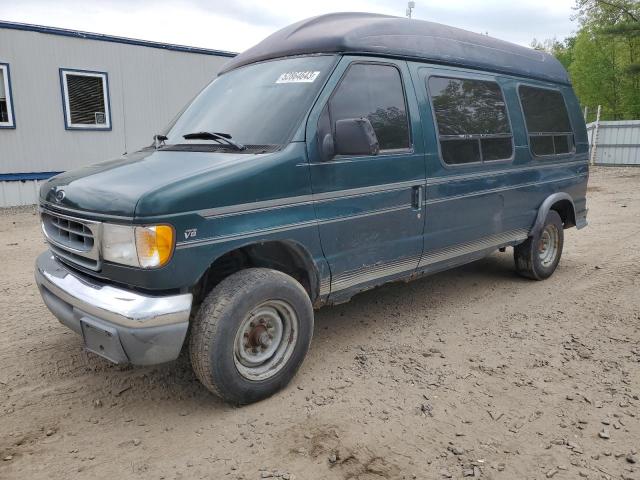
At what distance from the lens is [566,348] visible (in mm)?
4043

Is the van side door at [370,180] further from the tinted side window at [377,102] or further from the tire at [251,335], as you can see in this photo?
the tire at [251,335]

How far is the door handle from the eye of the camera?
410 cm

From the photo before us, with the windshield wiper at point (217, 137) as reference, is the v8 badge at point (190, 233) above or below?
below

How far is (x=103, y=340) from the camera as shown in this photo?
113 inches

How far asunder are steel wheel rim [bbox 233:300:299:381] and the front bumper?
431 millimetres

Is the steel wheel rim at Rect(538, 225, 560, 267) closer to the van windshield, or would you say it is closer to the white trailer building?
the van windshield

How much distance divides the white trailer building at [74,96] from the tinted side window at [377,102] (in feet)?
35.8

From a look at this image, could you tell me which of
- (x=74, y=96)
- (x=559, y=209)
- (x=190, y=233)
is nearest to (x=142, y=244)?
(x=190, y=233)

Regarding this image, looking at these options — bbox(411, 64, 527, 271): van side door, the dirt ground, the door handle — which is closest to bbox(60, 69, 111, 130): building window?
the dirt ground

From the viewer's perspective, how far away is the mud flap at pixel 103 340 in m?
2.81

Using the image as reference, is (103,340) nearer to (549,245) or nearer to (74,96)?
(549,245)

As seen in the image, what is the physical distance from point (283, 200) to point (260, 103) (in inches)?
33.3

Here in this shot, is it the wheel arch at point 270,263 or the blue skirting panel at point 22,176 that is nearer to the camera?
the wheel arch at point 270,263

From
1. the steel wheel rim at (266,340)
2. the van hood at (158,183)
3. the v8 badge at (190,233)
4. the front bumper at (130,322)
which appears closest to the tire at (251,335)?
the steel wheel rim at (266,340)
